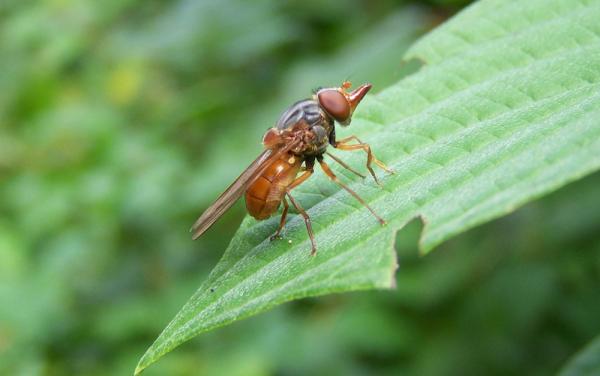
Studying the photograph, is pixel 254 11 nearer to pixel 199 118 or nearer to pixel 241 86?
pixel 241 86

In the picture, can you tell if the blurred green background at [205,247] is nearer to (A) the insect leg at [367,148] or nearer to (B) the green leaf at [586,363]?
(A) the insect leg at [367,148]

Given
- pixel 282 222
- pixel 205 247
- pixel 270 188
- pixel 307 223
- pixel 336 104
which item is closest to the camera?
pixel 307 223

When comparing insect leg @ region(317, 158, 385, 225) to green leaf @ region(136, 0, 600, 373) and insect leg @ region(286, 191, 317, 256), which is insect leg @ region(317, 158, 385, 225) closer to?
green leaf @ region(136, 0, 600, 373)

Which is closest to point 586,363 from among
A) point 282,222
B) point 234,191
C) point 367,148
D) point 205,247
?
point 367,148

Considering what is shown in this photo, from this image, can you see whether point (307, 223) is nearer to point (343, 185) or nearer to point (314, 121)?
point (343, 185)

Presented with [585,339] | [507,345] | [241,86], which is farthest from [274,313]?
[241,86]

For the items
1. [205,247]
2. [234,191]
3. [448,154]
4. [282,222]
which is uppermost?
[234,191]
